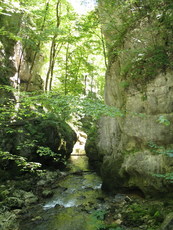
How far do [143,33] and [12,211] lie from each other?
11.0m

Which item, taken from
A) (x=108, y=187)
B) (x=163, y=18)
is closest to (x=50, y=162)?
(x=108, y=187)

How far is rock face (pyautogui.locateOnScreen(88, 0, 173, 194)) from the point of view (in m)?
8.31

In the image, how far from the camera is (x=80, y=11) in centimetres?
1841

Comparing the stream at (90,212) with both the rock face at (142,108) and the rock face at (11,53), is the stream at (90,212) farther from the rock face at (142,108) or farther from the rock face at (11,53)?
the rock face at (11,53)

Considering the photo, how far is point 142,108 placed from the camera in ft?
30.6

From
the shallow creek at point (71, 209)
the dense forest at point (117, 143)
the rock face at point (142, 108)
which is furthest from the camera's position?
the rock face at point (142, 108)

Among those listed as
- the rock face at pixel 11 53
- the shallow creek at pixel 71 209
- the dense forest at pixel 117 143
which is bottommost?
the shallow creek at pixel 71 209

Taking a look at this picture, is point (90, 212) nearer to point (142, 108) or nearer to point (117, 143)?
point (117, 143)

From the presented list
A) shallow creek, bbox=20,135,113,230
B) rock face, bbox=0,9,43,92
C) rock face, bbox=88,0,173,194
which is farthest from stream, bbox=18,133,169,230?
rock face, bbox=0,9,43,92

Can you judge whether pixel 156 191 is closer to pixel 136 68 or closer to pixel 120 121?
pixel 120 121

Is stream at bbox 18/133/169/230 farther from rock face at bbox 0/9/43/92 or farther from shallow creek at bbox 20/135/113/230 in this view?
rock face at bbox 0/9/43/92

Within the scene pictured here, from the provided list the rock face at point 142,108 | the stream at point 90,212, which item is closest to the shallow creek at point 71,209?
the stream at point 90,212

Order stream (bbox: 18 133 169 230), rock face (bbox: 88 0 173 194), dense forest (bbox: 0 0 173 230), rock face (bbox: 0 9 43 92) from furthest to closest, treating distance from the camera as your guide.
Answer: rock face (bbox: 0 9 43 92)
rock face (bbox: 88 0 173 194)
stream (bbox: 18 133 169 230)
dense forest (bbox: 0 0 173 230)

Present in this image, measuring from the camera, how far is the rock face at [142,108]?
8.31 meters
